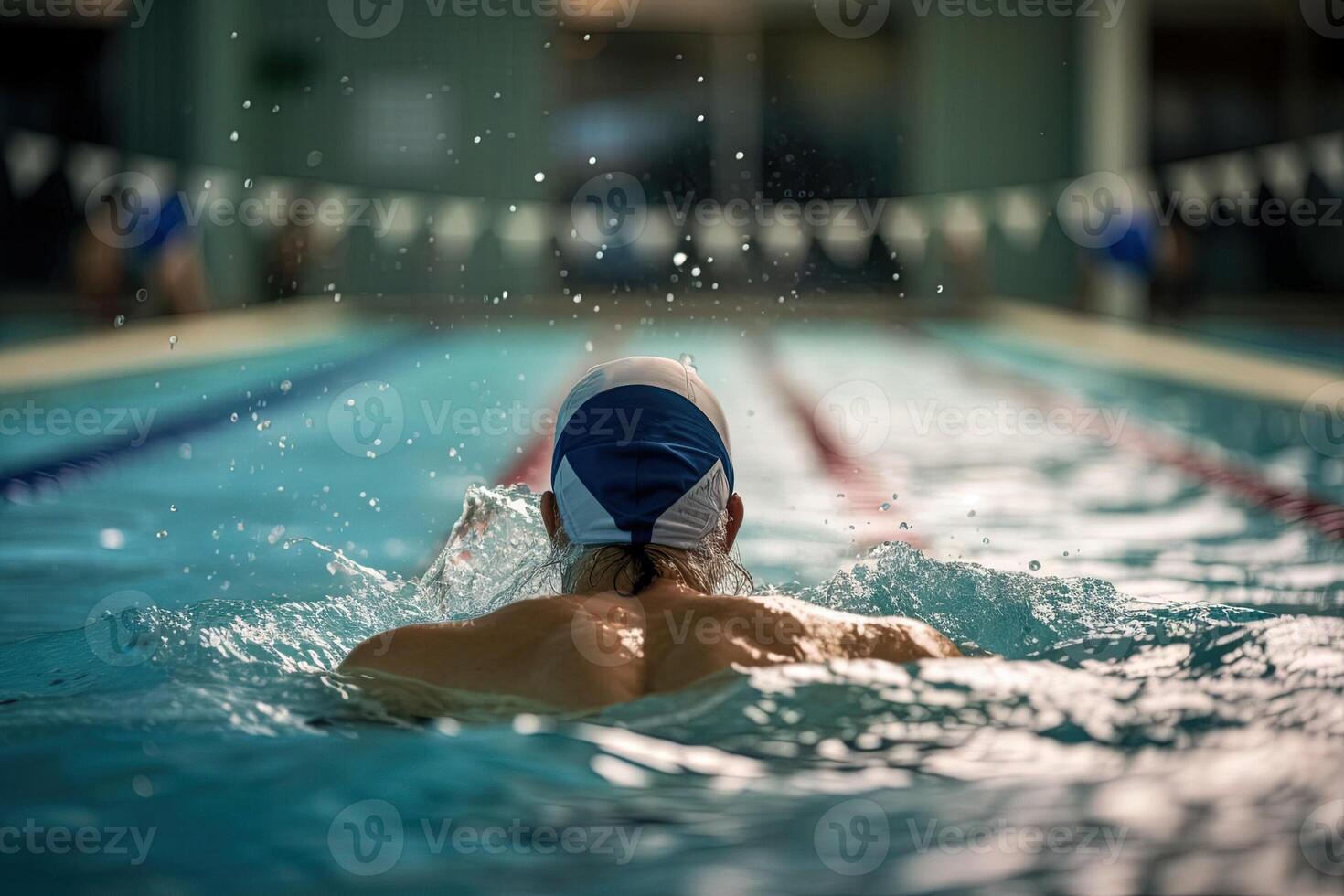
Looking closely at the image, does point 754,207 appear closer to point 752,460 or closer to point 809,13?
point 809,13

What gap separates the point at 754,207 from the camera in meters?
13.2

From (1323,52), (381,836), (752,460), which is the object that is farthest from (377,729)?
(1323,52)

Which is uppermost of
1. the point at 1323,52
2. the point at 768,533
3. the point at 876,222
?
the point at 1323,52

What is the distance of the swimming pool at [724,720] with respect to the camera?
4.46ft

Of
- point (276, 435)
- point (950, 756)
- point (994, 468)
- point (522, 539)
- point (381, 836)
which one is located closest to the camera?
point (381, 836)

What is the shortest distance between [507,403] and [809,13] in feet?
25.8

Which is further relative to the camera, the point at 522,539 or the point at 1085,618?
the point at 522,539
